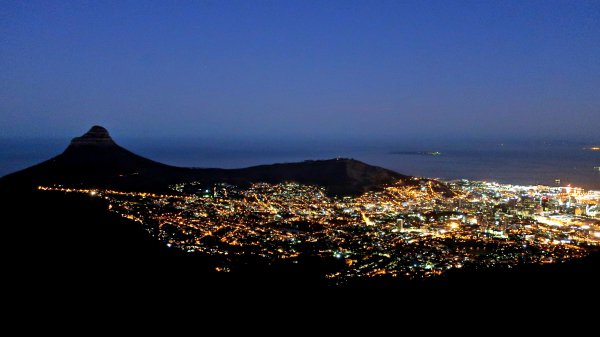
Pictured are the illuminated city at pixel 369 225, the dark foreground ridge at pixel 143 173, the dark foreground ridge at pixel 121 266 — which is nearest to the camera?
the dark foreground ridge at pixel 121 266

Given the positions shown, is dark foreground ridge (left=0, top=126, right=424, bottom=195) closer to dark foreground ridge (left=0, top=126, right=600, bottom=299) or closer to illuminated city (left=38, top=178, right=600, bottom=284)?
illuminated city (left=38, top=178, right=600, bottom=284)

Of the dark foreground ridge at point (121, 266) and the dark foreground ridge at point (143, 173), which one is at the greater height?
the dark foreground ridge at point (143, 173)

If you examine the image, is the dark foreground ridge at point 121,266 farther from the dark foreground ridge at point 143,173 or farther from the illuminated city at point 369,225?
the dark foreground ridge at point 143,173

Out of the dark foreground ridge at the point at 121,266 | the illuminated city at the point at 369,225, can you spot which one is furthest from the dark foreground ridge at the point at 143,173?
the dark foreground ridge at the point at 121,266

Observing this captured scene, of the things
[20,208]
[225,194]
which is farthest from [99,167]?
[20,208]

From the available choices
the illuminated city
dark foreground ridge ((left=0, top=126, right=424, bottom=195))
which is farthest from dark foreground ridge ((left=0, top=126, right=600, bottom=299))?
dark foreground ridge ((left=0, top=126, right=424, bottom=195))

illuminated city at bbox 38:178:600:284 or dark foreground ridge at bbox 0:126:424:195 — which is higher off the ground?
dark foreground ridge at bbox 0:126:424:195
